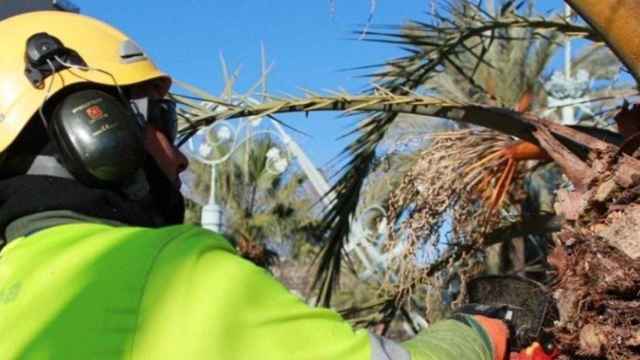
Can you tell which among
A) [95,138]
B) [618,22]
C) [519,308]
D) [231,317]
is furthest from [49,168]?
[618,22]

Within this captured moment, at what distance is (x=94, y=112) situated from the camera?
7.51 ft

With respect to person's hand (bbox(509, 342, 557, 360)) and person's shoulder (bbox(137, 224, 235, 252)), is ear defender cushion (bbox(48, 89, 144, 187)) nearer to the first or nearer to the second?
person's shoulder (bbox(137, 224, 235, 252))

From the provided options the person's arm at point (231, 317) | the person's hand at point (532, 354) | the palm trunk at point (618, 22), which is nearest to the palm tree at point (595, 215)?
the palm trunk at point (618, 22)

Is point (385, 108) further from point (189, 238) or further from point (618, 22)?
point (189, 238)

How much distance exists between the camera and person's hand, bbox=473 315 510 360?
2295 mm

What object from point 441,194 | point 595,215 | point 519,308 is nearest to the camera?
point 519,308

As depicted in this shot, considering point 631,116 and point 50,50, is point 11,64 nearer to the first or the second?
point 50,50

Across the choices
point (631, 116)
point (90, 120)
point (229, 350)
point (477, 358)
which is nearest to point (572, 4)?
point (631, 116)

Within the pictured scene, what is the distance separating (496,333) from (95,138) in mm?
1083

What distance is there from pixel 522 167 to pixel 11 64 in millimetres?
4458

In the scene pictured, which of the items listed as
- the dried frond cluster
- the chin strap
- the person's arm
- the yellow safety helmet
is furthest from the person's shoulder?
the dried frond cluster

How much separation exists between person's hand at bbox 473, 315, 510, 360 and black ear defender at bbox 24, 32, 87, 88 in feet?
4.00

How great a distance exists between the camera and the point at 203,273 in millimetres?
1778

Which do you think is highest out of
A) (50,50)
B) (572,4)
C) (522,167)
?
(572,4)
